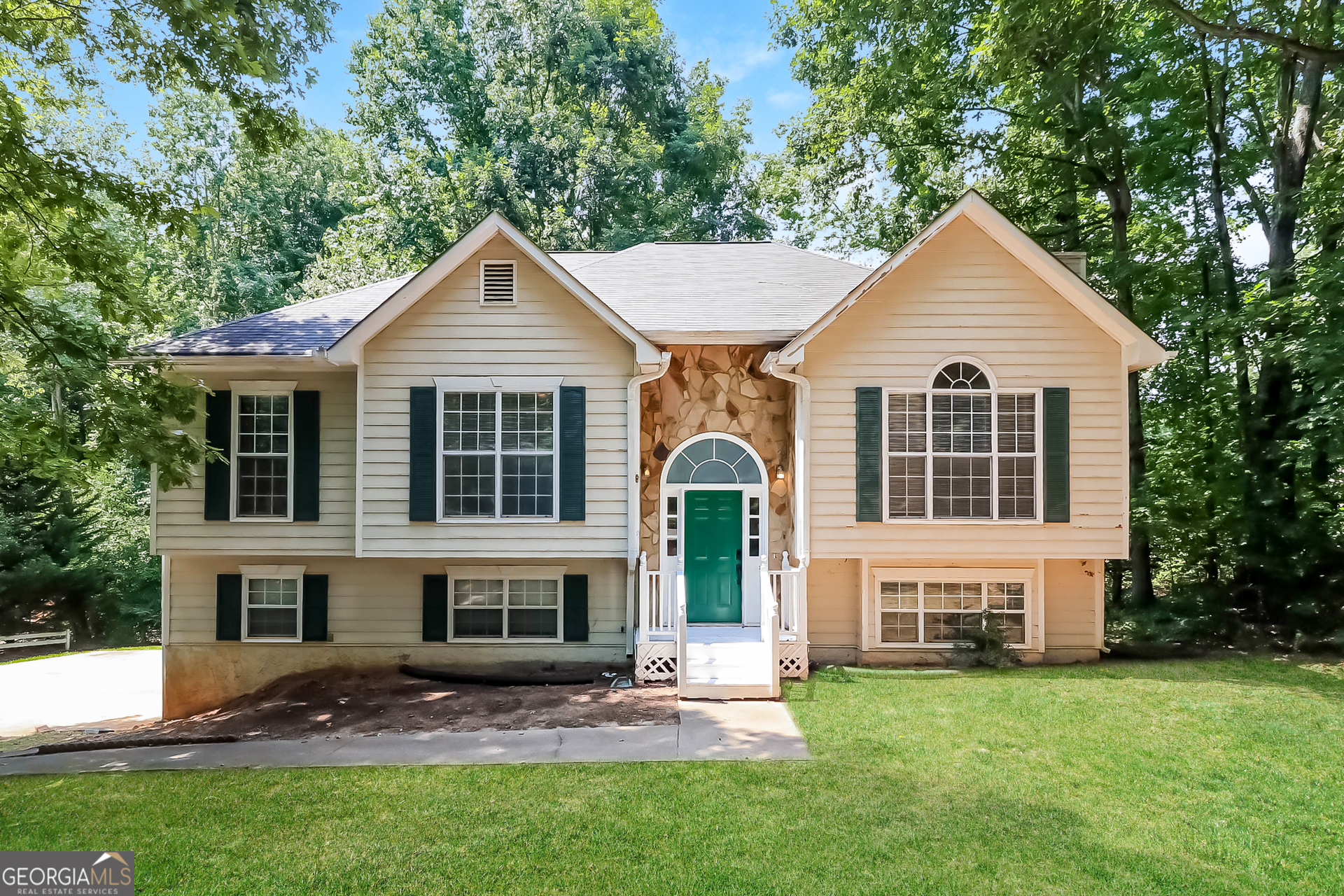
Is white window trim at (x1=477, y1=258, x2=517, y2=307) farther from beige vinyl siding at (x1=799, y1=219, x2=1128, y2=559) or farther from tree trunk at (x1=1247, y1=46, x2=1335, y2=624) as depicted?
tree trunk at (x1=1247, y1=46, x2=1335, y2=624)

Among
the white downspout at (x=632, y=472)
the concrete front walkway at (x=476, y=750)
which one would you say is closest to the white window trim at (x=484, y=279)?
the white downspout at (x=632, y=472)

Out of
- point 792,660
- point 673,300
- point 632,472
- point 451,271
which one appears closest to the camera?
point 792,660

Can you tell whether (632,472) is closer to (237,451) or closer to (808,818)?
(808,818)

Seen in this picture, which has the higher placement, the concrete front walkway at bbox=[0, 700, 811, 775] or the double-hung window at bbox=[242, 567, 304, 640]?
the double-hung window at bbox=[242, 567, 304, 640]

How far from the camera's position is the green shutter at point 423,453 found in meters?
9.81

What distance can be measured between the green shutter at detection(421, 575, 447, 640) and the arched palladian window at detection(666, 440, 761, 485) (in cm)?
375

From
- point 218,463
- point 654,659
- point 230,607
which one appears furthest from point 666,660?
point 218,463

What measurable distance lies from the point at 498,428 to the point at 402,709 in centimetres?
377

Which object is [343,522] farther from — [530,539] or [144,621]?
[144,621]

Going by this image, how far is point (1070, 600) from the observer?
1053 centimetres

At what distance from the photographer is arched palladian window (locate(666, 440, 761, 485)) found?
1097 centimetres

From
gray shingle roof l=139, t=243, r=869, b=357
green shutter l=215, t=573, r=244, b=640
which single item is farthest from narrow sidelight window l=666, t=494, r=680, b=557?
green shutter l=215, t=573, r=244, b=640

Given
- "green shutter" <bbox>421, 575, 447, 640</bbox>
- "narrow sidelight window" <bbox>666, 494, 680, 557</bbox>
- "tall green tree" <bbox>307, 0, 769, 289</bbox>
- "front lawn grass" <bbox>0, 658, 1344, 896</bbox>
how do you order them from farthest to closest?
"tall green tree" <bbox>307, 0, 769, 289</bbox> → "narrow sidelight window" <bbox>666, 494, 680, 557</bbox> → "green shutter" <bbox>421, 575, 447, 640</bbox> → "front lawn grass" <bbox>0, 658, 1344, 896</bbox>

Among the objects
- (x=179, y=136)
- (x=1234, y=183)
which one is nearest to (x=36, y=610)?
(x=179, y=136)
